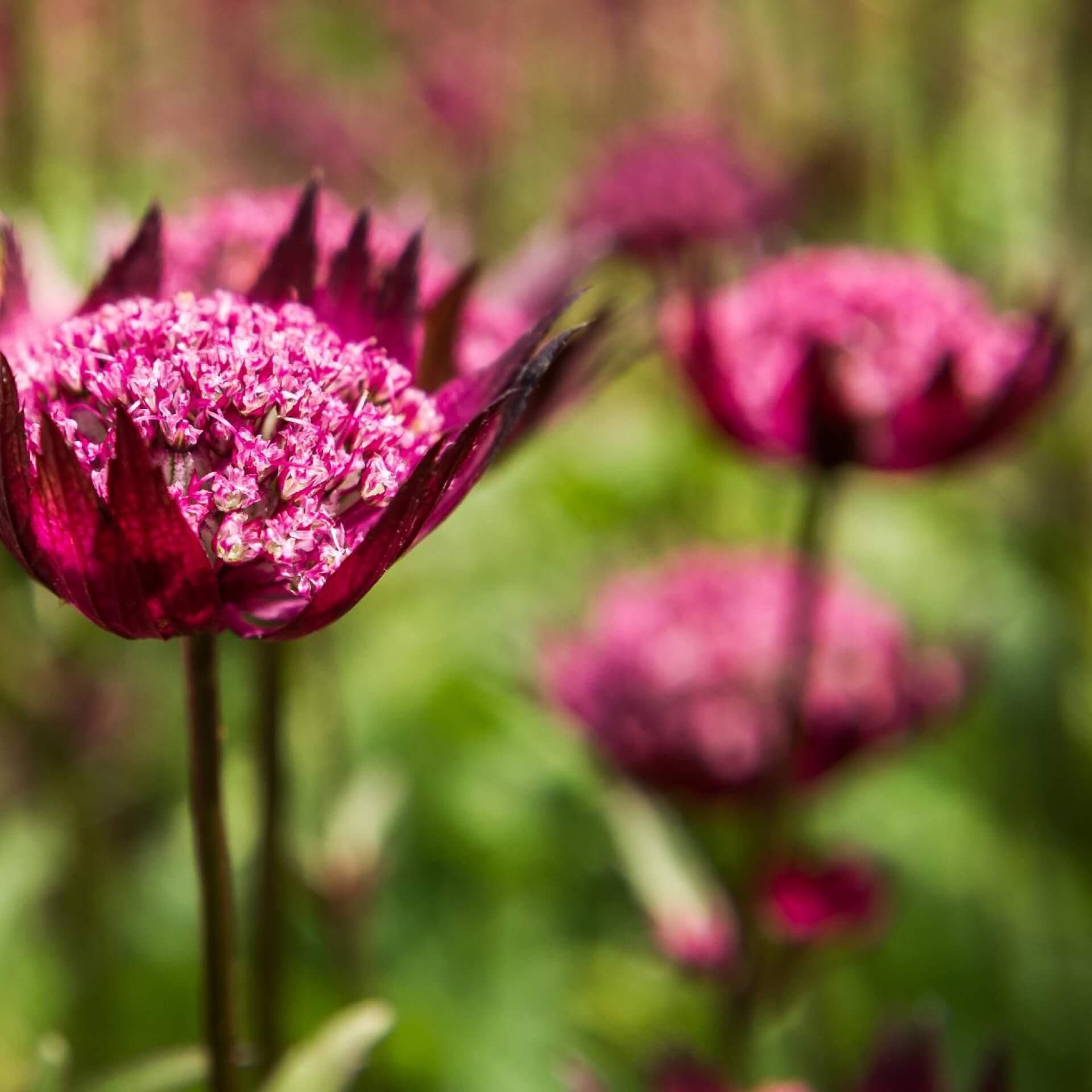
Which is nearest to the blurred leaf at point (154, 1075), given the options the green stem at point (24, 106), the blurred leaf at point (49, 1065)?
the blurred leaf at point (49, 1065)

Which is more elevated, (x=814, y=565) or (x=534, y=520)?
(x=814, y=565)

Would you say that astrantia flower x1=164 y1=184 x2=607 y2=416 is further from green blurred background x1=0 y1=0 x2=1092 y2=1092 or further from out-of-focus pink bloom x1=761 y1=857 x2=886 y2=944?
out-of-focus pink bloom x1=761 y1=857 x2=886 y2=944

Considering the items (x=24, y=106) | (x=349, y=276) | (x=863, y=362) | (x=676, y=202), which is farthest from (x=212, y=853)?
(x=676, y=202)

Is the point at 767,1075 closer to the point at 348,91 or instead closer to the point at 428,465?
the point at 428,465

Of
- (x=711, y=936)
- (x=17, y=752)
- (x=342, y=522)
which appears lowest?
(x=17, y=752)

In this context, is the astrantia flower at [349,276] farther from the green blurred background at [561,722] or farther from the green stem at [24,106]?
the green stem at [24,106]

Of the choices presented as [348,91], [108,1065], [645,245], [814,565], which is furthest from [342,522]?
[348,91]

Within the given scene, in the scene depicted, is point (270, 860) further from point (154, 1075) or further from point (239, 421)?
point (239, 421)
